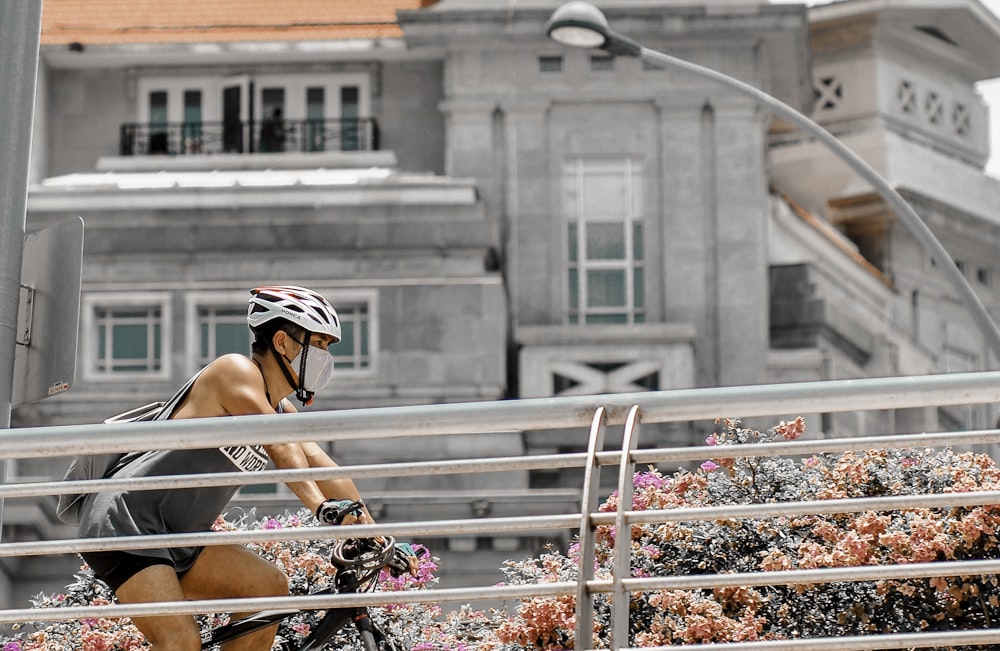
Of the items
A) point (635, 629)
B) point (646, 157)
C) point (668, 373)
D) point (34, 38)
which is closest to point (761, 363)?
point (668, 373)

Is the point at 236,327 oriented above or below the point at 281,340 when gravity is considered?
above

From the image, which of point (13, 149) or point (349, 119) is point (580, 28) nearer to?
point (13, 149)

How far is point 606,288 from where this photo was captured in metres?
35.7

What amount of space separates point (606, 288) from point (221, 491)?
28.7 m

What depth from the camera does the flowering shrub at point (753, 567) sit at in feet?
32.0

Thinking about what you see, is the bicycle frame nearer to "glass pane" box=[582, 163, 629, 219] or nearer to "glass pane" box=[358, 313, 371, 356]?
"glass pane" box=[358, 313, 371, 356]

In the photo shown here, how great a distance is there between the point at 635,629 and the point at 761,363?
2478 centimetres

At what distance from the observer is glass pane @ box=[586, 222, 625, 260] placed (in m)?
35.8

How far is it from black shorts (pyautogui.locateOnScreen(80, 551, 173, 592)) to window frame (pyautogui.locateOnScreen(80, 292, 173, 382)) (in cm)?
2621

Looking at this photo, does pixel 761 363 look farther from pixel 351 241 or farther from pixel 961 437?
pixel 961 437

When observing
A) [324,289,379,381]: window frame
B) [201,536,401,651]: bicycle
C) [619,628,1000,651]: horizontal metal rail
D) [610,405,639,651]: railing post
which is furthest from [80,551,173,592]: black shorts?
[324,289,379,381]: window frame

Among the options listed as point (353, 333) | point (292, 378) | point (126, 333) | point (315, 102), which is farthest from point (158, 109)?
point (292, 378)

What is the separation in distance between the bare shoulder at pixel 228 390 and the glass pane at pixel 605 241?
2873 centimetres

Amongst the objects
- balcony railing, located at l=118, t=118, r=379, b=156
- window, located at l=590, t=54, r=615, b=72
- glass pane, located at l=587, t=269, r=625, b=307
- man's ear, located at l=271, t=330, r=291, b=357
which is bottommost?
man's ear, located at l=271, t=330, r=291, b=357
